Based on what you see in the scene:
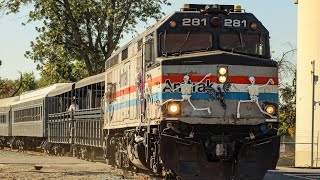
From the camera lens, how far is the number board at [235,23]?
52.1ft

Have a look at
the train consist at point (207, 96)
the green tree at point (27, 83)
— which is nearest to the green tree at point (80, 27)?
the train consist at point (207, 96)

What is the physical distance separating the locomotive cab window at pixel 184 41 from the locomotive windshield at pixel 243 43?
316 millimetres

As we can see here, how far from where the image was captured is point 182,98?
1502 cm

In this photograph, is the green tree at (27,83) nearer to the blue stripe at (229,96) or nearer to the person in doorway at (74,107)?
the person in doorway at (74,107)

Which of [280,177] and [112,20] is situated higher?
[112,20]

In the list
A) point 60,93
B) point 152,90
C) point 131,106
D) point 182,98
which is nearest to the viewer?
point 182,98

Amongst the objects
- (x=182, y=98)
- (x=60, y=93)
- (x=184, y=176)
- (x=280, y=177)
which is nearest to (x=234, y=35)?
(x=182, y=98)

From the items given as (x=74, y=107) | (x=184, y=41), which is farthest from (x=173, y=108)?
(x=74, y=107)

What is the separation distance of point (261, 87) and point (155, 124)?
2.42 metres

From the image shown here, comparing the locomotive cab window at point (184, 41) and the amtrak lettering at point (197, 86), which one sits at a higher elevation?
the locomotive cab window at point (184, 41)

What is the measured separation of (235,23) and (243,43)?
48 centimetres

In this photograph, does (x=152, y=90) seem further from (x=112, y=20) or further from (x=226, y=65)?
(x=112, y=20)

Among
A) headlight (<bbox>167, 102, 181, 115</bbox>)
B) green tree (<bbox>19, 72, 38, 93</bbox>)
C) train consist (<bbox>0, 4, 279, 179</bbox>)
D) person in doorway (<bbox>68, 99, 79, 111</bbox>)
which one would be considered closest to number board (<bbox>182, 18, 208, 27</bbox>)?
train consist (<bbox>0, 4, 279, 179</bbox>)

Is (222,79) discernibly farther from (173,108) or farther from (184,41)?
(184,41)
